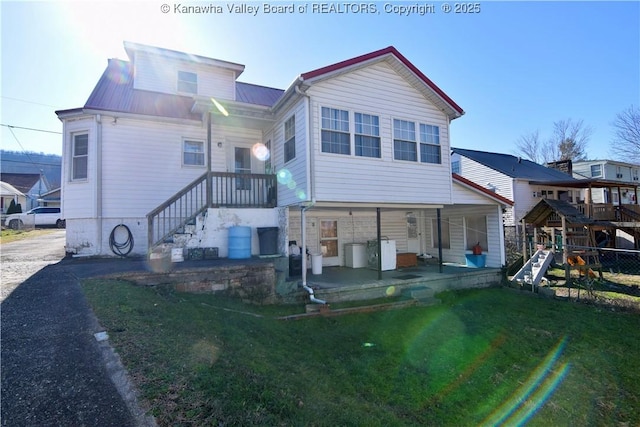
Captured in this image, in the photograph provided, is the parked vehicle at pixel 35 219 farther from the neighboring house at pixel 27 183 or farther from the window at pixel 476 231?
the window at pixel 476 231

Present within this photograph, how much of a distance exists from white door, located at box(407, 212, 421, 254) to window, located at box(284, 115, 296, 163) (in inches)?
267

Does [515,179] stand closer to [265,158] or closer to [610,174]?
[610,174]

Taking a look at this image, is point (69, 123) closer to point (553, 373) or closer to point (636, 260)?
point (553, 373)

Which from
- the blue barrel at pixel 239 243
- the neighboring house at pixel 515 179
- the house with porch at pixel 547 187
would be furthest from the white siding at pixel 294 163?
the neighboring house at pixel 515 179

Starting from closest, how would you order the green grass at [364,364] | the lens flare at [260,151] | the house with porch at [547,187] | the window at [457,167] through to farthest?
the green grass at [364,364] < the lens flare at [260,151] < the house with porch at [547,187] < the window at [457,167]

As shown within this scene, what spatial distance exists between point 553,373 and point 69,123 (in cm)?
1346

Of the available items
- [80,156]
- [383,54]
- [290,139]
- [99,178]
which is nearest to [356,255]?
[290,139]

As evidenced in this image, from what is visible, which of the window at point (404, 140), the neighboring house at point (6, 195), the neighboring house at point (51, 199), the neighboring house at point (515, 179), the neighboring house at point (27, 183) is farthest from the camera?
the neighboring house at point (27, 183)

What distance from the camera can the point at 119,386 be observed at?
2.66m

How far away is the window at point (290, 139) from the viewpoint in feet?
28.5

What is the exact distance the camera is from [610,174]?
2703cm

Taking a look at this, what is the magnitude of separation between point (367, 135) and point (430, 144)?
2.35 meters

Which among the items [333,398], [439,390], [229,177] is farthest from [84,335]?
[229,177]

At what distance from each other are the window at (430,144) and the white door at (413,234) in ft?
13.8
